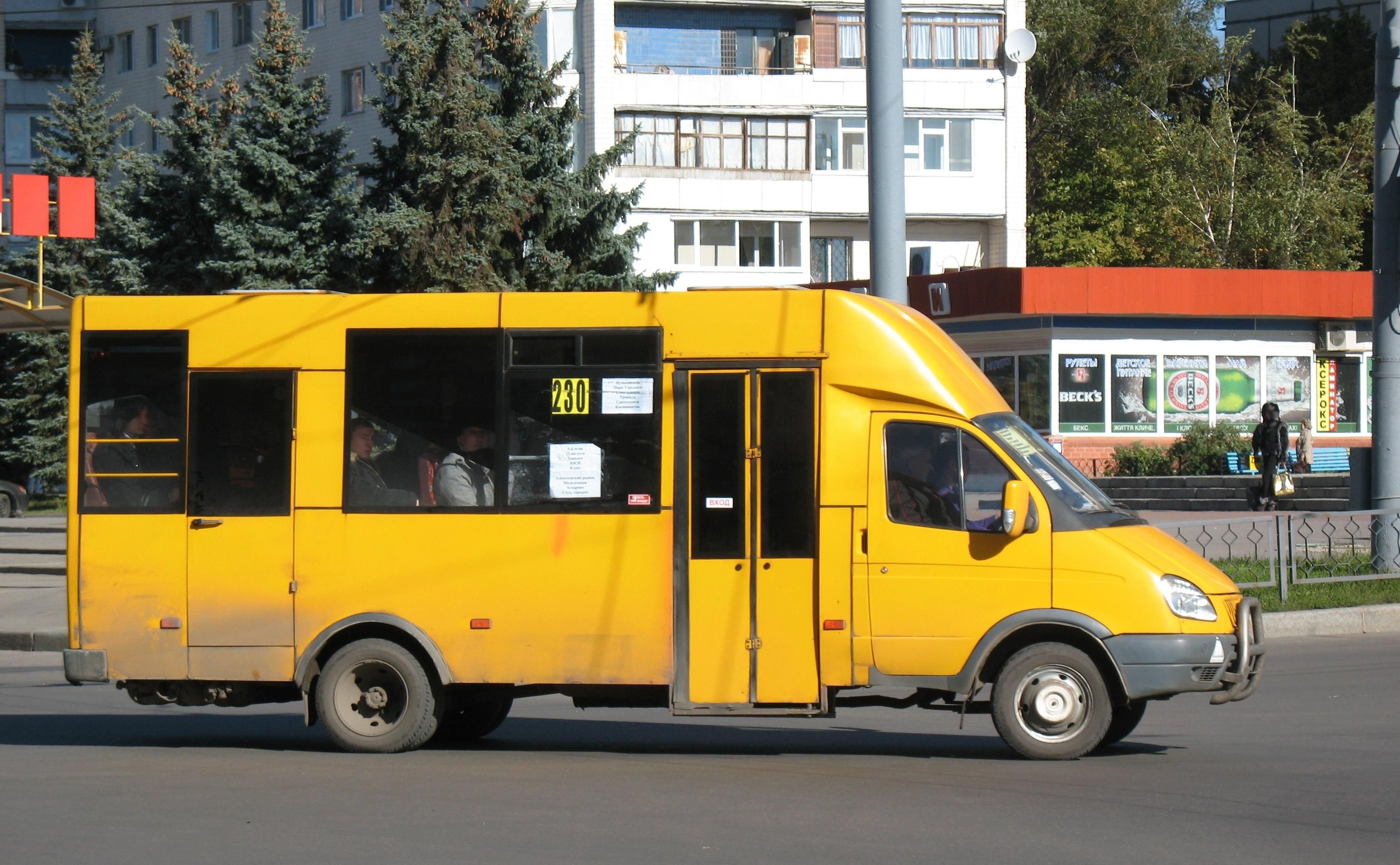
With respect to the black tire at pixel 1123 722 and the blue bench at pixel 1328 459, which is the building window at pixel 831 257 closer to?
the blue bench at pixel 1328 459

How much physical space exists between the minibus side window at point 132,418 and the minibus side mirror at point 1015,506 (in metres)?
4.57

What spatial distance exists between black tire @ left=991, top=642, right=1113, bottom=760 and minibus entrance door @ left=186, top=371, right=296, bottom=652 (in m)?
3.94

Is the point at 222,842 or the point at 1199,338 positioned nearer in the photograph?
the point at 222,842

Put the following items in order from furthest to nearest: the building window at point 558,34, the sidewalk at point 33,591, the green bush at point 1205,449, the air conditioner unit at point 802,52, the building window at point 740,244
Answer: the air conditioner unit at point 802,52 → the building window at point 740,244 → the building window at point 558,34 → the green bush at point 1205,449 → the sidewalk at point 33,591

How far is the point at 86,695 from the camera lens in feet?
39.8

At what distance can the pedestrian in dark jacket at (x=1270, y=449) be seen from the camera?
26453mm

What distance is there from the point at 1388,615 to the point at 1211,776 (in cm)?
766

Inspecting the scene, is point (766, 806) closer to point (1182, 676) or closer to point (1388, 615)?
point (1182, 676)

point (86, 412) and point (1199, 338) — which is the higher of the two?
point (1199, 338)

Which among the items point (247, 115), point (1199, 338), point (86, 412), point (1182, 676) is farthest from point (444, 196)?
point (1182, 676)

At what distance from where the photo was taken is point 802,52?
48281 mm

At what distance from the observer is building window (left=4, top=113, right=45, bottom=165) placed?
6500cm

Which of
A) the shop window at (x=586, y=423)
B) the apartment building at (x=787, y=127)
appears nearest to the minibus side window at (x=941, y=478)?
the shop window at (x=586, y=423)

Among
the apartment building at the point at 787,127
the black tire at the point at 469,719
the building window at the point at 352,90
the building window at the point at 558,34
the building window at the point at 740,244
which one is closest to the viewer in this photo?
the black tire at the point at 469,719
